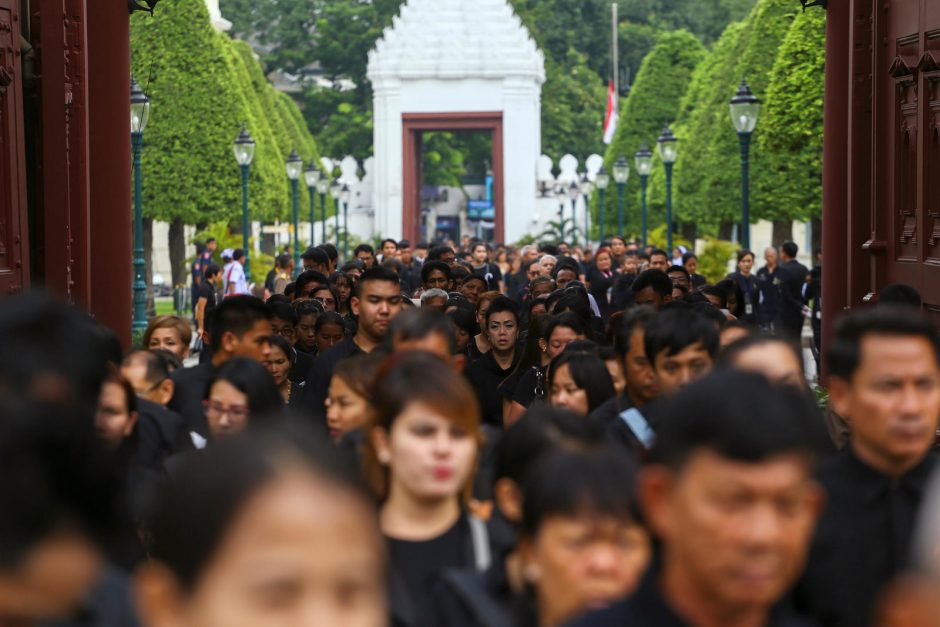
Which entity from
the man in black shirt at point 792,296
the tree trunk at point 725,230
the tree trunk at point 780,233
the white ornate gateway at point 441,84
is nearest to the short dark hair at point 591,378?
the man in black shirt at point 792,296

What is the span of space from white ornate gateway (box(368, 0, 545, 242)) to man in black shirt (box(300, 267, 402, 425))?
51.3 metres

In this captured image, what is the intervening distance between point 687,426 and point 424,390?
6.89 feet

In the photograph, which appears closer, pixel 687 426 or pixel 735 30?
pixel 687 426

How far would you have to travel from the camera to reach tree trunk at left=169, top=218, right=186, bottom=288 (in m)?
47.9

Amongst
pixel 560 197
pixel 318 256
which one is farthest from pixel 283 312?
pixel 560 197

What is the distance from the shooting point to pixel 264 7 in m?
87.4

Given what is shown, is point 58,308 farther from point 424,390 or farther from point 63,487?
point 63,487

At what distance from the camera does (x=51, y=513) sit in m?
3.06

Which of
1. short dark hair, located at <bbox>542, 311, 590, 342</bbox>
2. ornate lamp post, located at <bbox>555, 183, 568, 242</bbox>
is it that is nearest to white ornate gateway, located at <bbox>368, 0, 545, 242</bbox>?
ornate lamp post, located at <bbox>555, 183, 568, 242</bbox>

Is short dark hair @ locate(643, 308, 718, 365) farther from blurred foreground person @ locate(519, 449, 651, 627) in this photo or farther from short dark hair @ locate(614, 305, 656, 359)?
blurred foreground person @ locate(519, 449, 651, 627)

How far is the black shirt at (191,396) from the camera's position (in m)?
9.11

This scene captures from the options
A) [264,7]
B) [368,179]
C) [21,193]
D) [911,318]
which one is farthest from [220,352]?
[264,7]

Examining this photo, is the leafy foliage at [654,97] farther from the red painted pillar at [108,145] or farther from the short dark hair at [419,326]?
the short dark hair at [419,326]

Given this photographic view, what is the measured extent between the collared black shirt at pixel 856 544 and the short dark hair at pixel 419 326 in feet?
9.00
